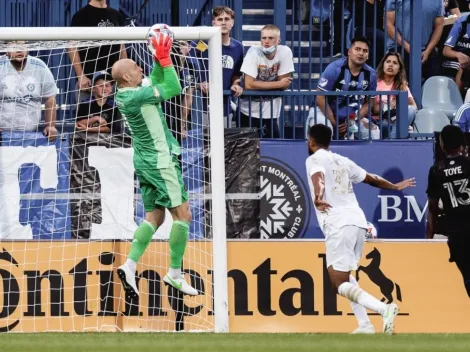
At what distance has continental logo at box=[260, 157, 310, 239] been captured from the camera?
1448cm

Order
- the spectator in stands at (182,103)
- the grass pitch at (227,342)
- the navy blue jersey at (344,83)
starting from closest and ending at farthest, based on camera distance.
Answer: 1. the grass pitch at (227,342)
2. the spectator in stands at (182,103)
3. the navy blue jersey at (344,83)

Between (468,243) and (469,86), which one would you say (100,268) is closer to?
(468,243)

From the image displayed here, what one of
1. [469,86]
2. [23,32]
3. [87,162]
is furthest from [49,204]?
[469,86]

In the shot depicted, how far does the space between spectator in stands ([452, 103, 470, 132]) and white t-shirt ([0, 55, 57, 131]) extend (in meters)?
4.79

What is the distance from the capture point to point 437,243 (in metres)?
13.5

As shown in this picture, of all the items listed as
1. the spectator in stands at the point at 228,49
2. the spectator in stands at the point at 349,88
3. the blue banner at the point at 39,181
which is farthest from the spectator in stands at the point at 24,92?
the spectator in stands at the point at 349,88

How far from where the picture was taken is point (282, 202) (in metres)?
14.5

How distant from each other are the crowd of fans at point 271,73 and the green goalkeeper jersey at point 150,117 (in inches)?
40.9

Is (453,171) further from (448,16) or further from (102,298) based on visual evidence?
(448,16)

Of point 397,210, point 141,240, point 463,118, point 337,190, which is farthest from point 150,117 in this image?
point 463,118

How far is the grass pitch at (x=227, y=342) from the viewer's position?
967 centimetres

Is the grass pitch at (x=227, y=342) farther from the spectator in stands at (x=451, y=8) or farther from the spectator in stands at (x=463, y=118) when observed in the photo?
the spectator in stands at (x=451, y=8)

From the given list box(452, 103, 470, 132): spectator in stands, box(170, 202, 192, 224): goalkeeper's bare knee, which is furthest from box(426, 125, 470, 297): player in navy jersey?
box(170, 202, 192, 224): goalkeeper's bare knee

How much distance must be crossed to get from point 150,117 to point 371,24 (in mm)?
5380
